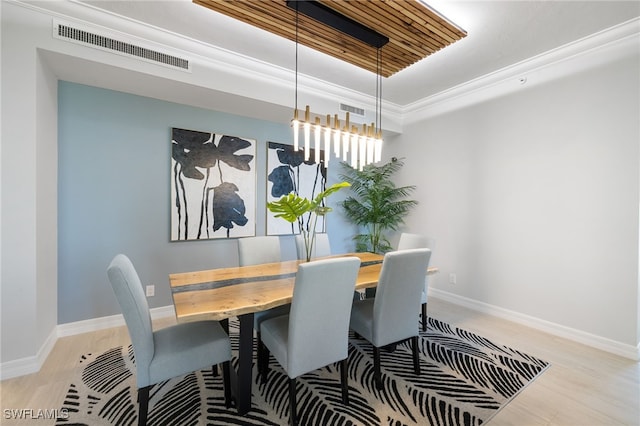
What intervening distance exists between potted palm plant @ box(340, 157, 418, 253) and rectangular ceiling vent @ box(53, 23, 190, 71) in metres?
2.58

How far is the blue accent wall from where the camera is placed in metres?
2.58

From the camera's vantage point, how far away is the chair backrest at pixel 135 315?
1.34m

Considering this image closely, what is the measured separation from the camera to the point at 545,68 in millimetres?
2828

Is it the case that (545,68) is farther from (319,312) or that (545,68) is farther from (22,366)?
(22,366)

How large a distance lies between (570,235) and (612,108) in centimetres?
119

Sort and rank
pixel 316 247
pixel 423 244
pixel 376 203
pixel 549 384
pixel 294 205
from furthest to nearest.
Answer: pixel 376 203 < pixel 316 247 < pixel 423 244 < pixel 294 205 < pixel 549 384

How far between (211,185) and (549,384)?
357cm

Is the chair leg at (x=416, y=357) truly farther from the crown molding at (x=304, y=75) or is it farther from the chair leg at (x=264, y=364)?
the crown molding at (x=304, y=75)

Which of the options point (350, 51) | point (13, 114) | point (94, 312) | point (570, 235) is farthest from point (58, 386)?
point (570, 235)

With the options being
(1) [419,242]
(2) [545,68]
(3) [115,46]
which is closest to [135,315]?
(3) [115,46]

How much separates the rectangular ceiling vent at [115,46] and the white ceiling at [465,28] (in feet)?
0.70

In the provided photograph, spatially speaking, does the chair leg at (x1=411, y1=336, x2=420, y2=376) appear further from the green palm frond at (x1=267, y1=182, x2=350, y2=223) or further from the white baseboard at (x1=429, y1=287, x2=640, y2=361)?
the white baseboard at (x1=429, y1=287, x2=640, y2=361)

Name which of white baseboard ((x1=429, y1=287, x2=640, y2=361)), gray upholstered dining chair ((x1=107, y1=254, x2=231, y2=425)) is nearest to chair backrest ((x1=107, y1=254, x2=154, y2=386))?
gray upholstered dining chair ((x1=107, y1=254, x2=231, y2=425))

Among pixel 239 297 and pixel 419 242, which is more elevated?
pixel 419 242
